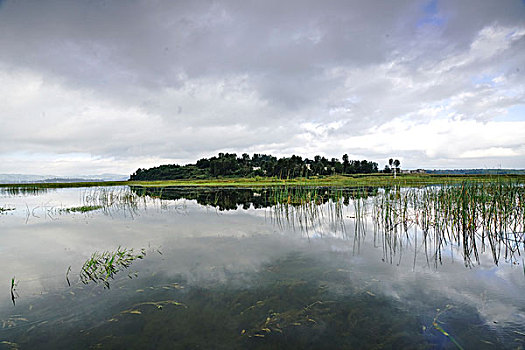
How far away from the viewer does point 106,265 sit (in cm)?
658

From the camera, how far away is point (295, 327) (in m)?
3.83

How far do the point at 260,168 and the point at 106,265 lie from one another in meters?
111

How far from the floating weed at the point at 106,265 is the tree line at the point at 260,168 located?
47289 mm

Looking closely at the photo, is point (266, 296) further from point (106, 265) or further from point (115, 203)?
point (115, 203)

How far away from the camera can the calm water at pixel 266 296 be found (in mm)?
3633

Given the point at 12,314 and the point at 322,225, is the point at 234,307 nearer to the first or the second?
the point at 12,314

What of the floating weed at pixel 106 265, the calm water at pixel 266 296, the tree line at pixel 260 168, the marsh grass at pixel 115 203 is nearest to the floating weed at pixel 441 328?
the calm water at pixel 266 296

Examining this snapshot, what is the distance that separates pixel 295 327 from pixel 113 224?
1136 centimetres

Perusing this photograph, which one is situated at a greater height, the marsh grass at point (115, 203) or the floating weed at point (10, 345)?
the marsh grass at point (115, 203)

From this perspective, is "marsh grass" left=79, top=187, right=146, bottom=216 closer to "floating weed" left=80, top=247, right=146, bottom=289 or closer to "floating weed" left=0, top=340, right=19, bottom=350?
"floating weed" left=80, top=247, right=146, bottom=289

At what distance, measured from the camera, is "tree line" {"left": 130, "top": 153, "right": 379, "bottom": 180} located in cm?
7894

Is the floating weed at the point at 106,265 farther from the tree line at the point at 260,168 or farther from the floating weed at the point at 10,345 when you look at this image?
the tree line at the point at 260,168

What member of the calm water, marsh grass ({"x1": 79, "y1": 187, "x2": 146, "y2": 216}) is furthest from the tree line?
the calm water

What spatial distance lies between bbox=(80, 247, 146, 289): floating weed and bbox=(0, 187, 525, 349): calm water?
182 millimetres
